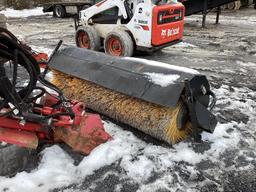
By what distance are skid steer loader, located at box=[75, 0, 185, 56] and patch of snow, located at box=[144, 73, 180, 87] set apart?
9.80 feet

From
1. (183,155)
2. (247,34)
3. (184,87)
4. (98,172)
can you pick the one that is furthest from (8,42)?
(247,34)

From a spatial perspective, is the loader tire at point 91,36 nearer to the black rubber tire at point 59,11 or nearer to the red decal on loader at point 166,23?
the red decal on loader at point 166,23

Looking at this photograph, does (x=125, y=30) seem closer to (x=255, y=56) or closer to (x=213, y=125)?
(x=255, y=56)

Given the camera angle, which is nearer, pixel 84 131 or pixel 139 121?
pixel 84 131

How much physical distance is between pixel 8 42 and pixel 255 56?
5.94 meters

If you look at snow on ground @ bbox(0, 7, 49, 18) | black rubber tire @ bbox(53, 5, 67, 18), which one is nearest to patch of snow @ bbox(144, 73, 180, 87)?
black rubber tire @ bbox(53, 5, 67, 18)

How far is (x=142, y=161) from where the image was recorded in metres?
3.13

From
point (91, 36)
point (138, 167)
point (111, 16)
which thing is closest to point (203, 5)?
point (111, 16)

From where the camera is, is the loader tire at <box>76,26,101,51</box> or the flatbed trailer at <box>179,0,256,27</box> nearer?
the loader tire at <box>76,26,101,51</box>

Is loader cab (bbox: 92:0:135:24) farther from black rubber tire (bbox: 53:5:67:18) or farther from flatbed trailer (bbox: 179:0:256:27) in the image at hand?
black rubber tire (bbox: 53:5:67:18)

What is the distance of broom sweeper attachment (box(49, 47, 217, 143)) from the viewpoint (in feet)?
10.4

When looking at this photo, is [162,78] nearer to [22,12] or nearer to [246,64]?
[246,64]

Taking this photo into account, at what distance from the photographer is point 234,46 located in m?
8.07

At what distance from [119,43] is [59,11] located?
8.36 meters
